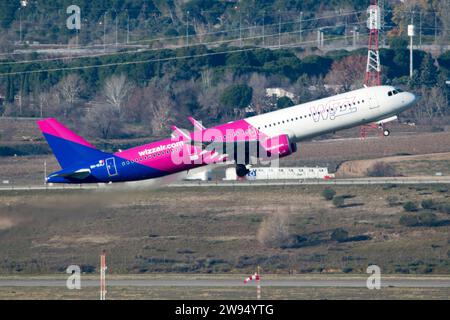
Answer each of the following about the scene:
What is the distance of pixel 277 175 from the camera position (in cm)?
15400

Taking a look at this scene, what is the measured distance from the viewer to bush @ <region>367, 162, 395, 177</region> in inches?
6203

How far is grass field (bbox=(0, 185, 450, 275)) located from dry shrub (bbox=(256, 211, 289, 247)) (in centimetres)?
60

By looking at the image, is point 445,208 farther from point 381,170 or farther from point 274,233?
point 381,170

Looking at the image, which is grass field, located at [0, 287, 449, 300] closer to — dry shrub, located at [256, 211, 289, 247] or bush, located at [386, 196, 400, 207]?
dry shrub, located at [256, 211, 289, 247]

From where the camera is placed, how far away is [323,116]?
95.2m

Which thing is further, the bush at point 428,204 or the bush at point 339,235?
the bush at point 428,204

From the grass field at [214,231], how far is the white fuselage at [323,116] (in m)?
20.9

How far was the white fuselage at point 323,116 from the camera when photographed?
95062 mm

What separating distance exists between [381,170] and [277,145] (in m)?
66.5

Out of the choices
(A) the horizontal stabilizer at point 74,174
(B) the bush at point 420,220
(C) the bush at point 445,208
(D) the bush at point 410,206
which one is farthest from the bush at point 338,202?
(A) the horizontal stabilizer at point 74,174

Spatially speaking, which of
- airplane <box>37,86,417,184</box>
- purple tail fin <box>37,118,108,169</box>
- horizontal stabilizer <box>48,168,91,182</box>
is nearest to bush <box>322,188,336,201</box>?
airplane <box>37,86,417,184</box>

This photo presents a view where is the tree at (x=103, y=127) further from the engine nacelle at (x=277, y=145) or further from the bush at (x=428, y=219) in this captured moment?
the engine nacelle at (x=277, y=145)

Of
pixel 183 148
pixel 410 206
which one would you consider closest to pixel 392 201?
pixel 410 206
